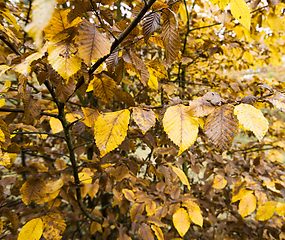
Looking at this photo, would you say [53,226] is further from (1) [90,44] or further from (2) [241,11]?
(2) [241,11]

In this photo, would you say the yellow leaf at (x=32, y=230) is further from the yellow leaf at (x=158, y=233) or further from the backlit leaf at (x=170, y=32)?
the backlit leaf at (x=170, y=32)

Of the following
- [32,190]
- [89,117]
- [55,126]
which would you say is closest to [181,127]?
[89,117]

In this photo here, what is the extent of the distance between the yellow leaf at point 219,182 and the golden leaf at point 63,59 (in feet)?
3.70

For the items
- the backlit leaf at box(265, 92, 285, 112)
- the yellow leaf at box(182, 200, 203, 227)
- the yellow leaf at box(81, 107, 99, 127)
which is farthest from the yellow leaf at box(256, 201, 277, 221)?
the yellow leaf at box(81, 107, 99, 127)

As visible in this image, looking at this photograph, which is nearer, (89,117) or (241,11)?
(241,11)

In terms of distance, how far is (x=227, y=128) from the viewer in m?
0.39

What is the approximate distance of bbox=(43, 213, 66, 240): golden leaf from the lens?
710 millimetres

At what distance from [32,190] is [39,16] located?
2.80 ft

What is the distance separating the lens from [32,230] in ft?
2.23

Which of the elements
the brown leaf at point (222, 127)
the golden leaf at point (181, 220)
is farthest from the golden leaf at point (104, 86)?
the golden leaf at point (181, 220)

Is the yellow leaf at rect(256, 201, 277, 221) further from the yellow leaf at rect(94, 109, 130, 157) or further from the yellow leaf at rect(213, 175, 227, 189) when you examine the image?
the yellow leaf at rect(94, 109, 130, 157)

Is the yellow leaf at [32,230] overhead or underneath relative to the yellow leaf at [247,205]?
overhead

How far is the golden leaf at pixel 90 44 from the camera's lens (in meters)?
0.32

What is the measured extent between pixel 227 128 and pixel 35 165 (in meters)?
1.00
